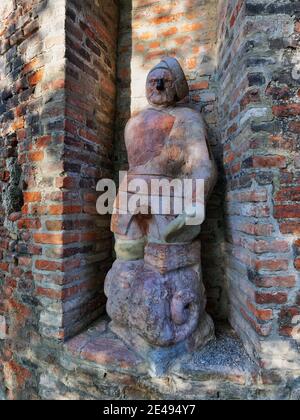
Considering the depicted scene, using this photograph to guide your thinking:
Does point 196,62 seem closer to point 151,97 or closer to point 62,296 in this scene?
point 151,97

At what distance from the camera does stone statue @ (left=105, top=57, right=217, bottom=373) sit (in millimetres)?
1516

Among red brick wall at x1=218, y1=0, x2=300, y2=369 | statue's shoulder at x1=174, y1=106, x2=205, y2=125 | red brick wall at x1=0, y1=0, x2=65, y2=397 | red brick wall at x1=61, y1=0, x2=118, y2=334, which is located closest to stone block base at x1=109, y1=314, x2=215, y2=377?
red brick wall at x1=218, y1=0, x2=300, y2=369

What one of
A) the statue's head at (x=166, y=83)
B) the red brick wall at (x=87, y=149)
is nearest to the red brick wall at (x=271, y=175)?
the statue's head at (x=166, y=83)

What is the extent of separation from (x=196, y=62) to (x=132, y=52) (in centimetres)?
58

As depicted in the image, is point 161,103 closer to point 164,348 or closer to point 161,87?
point 161,87

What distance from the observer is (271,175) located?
139 centimetres

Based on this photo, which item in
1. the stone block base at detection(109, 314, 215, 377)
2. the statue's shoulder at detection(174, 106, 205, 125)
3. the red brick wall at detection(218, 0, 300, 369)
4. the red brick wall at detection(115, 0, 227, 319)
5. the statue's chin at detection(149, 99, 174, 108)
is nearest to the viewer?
the red brick wall at detection(218, 0, 300, 369)

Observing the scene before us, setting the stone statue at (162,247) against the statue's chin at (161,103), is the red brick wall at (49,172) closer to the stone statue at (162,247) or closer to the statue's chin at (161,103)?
the stone statue at (162,247)

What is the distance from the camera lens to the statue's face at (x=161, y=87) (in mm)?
1719

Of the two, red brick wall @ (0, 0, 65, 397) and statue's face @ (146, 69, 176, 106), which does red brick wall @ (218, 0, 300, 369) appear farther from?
red brick wall @ (0, 0, 65, 397)

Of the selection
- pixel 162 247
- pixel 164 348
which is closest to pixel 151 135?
pixel 162 247

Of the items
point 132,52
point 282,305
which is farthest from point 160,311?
point 132,52

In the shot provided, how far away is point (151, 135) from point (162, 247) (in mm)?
681

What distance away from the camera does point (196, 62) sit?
6.95ft
